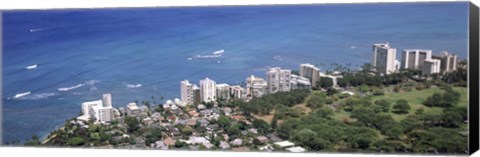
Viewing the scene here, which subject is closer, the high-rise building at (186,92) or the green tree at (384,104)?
the green tree at (384,104)

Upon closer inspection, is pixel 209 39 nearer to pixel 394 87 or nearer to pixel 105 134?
pixel 105 134

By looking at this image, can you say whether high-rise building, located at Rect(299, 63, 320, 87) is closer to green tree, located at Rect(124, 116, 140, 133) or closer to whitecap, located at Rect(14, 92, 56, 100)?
green tree, located at Rect(124, 116, 140, 133)

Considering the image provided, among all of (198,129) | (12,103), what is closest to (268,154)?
(198,129)

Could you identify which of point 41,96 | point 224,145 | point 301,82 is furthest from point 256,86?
point 41,96

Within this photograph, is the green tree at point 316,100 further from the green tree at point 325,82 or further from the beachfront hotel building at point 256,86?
the beachfront hotel building at point 256,86

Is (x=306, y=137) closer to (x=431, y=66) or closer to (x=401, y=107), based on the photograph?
(x=401, y=107)

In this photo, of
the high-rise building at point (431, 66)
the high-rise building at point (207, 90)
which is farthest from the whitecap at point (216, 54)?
the high-rise building at point (431, 66)

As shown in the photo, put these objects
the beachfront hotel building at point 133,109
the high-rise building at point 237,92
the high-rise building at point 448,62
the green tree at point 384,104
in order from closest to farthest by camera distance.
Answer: the high-rise building at point 448,62, the green tree at point 384,104, the high-rise building at point 237,92, the beachfront hotel building at point 133,109
